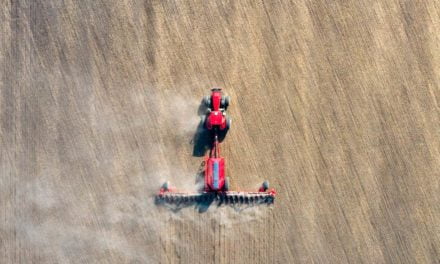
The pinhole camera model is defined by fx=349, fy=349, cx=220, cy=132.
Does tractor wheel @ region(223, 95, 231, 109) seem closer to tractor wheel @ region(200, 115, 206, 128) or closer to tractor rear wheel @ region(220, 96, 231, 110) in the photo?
tractor rear wheel @ region(220, 96, 231, 110)

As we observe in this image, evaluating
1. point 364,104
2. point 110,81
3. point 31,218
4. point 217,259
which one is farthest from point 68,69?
point 364,104

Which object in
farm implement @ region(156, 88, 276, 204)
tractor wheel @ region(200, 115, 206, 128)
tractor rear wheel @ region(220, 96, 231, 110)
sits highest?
tractor rear wheel @ region(220, 96, 231, 110)

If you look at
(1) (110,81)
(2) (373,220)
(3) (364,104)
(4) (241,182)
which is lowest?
(2) (373,220)

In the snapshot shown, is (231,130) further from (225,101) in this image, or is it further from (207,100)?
(207,100)

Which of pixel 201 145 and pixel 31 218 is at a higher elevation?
pixel 201 145

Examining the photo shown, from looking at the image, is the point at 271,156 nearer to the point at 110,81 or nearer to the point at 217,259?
the point at 217,259

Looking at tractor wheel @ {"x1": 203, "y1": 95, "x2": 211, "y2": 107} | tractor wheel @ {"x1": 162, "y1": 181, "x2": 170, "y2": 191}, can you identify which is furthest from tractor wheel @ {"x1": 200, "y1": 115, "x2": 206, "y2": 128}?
tractor wheel @ {"x1": 162, "y1": 181, "x2": 170, "y2": 191}

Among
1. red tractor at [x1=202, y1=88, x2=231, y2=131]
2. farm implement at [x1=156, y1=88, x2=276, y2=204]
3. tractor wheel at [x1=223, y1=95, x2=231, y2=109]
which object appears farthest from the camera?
tractor wheel at [x1=223, y1=95, x2=231, y2=109]

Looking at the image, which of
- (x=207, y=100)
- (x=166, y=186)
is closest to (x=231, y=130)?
(x=207, y=100)
